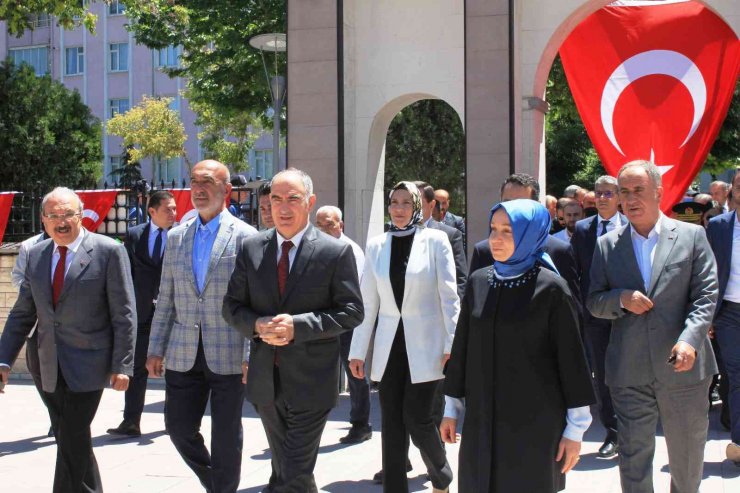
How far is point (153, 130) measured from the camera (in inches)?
1973

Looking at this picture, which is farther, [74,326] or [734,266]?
[734,266]

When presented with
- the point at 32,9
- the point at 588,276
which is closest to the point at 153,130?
the point at 32,9

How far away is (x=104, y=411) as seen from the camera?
10.7 metres

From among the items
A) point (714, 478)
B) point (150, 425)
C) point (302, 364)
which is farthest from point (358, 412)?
point (302, 364)

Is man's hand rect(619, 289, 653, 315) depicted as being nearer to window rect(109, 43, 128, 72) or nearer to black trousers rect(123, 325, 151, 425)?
black trousers rect(123, 325, 151, 425)

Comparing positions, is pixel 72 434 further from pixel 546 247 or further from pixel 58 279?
pixel 546 247

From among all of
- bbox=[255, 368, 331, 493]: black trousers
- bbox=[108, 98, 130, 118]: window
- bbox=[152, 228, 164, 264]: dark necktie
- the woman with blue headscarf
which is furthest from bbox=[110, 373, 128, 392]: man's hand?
bbox=[108, 98, 130, 118]: window

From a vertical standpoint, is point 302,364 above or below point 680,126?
below

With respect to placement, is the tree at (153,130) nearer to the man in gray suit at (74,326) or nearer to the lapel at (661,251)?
the man in gray suit at (74,326)

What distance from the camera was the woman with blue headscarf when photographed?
4312 mm

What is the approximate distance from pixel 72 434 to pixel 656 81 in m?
8.34

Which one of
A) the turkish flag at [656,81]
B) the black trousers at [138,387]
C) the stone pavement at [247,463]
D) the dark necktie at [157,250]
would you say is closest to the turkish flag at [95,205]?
the stone pavement at [247,463]

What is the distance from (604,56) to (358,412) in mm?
5748

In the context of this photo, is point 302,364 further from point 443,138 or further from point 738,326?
point 443,138
